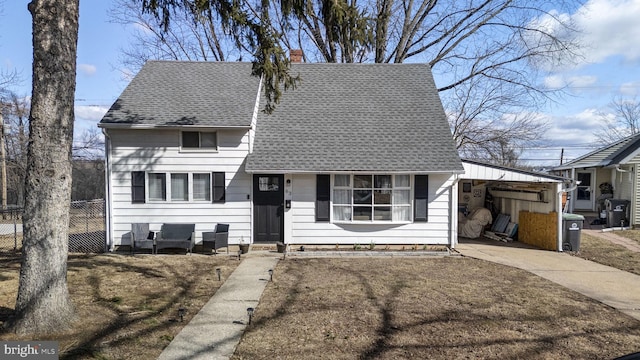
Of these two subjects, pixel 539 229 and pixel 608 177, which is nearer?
pixel 539 229

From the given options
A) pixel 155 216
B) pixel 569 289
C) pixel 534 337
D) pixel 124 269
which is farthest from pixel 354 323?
pixel 155 216

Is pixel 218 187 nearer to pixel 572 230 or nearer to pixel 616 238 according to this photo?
pixel 572 230

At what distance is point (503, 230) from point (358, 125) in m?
6.47

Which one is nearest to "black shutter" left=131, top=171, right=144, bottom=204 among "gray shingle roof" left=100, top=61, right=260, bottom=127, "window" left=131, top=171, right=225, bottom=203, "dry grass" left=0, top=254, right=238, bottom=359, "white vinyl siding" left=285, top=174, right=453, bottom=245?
"window" left=131, top=171, right=225, bottom=203

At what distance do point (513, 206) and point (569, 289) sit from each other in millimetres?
6504

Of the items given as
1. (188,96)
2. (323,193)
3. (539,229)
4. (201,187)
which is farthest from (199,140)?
(539,229)

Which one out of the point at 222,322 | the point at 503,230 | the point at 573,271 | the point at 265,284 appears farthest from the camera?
the point at 503,230

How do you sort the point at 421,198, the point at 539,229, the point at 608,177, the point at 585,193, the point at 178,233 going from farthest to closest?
1. the point at 585,193
2. the point at 608,177
3. the point at 539,229
4. the point at 421,198
5. the point at 178,233

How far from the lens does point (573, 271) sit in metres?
8.52

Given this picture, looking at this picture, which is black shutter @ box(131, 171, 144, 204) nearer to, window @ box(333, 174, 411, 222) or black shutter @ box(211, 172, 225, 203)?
black shutter @ box(211, 172, 225, 203)

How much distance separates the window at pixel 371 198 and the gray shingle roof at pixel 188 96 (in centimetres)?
349

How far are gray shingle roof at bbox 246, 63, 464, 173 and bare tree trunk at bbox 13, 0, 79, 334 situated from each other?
6.09m

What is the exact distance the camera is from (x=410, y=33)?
21.3 metres

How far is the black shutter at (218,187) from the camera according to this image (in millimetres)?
11055
